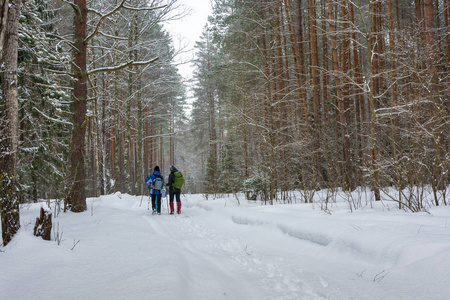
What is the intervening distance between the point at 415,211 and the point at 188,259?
4.74 metres

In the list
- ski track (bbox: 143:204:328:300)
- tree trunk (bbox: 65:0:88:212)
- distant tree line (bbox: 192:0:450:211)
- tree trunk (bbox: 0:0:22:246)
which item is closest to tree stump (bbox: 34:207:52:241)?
tree trunk (bbox: 0:0:22:246)

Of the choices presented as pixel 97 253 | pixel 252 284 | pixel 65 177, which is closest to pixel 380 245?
pixel 252 284

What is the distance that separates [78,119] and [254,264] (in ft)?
21.0

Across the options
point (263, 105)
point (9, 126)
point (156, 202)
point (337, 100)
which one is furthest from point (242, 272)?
point (337, 100)

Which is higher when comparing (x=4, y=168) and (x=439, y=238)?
(x=4, y=168)

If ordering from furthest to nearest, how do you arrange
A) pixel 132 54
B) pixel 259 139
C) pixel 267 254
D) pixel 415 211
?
pixel 132 54 → pixel 259 139 → pixel 415 211 → pixel 267 254

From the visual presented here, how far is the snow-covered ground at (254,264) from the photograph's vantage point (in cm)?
258

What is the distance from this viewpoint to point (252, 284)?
10.9 ft

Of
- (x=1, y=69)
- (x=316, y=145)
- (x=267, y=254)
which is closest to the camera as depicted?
(x=1, y=69)

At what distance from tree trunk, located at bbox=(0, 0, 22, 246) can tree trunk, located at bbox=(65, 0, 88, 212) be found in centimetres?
350

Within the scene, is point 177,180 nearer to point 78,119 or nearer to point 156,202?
point 156,202

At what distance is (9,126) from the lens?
12.1ft

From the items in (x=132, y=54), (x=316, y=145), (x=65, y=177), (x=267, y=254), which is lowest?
(x=267, y=254)

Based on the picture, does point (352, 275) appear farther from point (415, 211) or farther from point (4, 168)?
point (4, 168)
